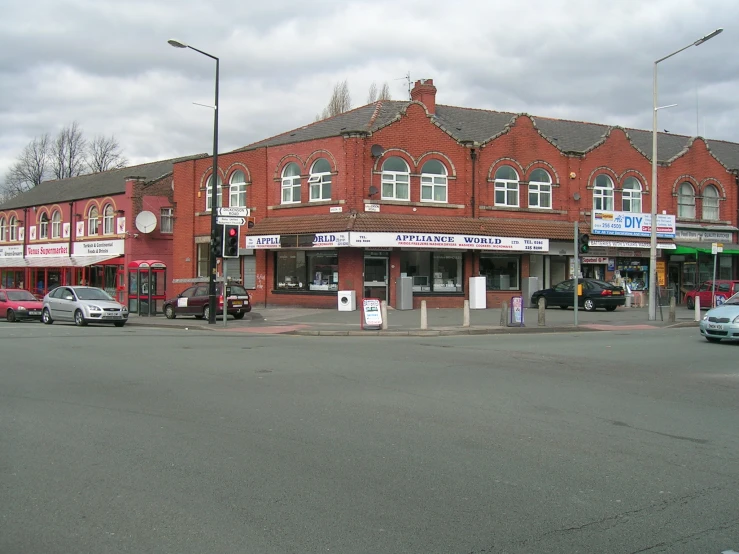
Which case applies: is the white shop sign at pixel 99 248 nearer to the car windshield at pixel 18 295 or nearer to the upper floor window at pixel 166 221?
the upper floor window at pixel 166 221

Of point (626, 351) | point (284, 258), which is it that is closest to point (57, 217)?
point (284, 258)

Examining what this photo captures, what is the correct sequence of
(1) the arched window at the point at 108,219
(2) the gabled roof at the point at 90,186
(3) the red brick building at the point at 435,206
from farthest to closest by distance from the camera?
1. (2) the gabled roof at the point at 90,186
2. (1) the arched window at the point at 108,219
3. (3) the red brick building at the point at 435,206

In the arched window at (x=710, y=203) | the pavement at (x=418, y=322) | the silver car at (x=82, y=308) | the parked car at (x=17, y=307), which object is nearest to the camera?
the pavement at (x=418, y=322)

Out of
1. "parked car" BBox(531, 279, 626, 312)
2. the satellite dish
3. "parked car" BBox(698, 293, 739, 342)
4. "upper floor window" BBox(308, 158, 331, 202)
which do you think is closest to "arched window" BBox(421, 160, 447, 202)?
"upper floor window" BBox(308, 158, 331, 202)

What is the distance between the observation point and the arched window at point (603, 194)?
35.8 meters

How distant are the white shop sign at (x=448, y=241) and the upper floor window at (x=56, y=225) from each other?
88.5ft

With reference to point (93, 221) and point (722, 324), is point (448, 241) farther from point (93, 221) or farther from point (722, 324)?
point (93, 221)

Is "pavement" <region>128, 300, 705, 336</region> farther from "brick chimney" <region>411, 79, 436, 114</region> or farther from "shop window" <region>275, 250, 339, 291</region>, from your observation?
"brick chimney" <region>411, 79, 436, 114</region>

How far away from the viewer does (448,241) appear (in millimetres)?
30547

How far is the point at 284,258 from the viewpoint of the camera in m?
32.3

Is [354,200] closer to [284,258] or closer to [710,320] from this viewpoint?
[284,258]

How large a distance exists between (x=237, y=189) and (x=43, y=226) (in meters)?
21.0

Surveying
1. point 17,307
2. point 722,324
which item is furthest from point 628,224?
point 17,307

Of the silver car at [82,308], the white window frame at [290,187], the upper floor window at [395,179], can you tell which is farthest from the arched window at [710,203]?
the silver car at [82,308]
